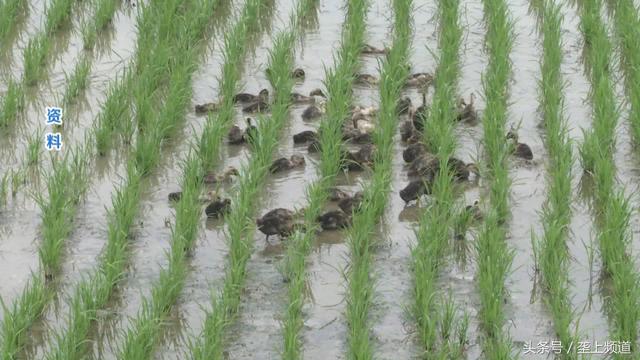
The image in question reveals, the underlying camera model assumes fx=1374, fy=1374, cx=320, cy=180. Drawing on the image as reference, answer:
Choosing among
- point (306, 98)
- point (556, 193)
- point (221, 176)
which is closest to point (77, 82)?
point (306, 98)

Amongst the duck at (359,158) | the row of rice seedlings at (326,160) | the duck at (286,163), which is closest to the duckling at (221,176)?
the duck at (286,163)

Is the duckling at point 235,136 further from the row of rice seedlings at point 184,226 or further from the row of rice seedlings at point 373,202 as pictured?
the row of rice seedlings at point 373,202

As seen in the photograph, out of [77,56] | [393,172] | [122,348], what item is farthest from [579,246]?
[77,56]

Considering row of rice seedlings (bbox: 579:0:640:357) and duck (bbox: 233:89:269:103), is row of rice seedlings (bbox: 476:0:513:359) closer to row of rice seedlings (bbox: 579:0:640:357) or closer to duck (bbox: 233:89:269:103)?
row of rice seedlings (bbox: 579:0:640:357)

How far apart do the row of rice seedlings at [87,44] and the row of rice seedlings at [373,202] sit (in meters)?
1.54

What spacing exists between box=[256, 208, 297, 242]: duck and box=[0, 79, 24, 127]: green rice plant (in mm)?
1723

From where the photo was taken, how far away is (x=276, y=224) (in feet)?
18.9

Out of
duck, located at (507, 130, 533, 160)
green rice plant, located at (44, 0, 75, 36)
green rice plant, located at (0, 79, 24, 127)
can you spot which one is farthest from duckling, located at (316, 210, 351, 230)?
green rice plant, located at (44, 0, 75, 36)

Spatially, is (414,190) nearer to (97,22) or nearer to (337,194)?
(337,194)

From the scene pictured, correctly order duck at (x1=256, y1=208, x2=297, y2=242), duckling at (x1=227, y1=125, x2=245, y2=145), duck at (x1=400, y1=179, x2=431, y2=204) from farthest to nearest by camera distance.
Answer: duckling at (x1=227, y1=125, x2=245, y2=145), duck at (x1=400, y1=179, x2=431, y2=204), duck at (x1=256, y1=208, x2=297, y2=242)

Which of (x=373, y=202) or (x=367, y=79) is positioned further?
(x=367, y=79)

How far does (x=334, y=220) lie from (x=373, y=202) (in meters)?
0.20

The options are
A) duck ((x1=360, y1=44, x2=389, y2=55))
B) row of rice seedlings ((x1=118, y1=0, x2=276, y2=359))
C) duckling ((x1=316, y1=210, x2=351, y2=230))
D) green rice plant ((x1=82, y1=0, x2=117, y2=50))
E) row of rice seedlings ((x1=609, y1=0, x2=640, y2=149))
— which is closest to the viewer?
row of rice seedlings ((x1=118, y1=0, x2=276, y2=359))

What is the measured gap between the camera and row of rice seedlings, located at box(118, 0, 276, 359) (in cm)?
489
